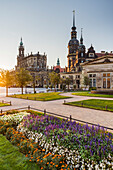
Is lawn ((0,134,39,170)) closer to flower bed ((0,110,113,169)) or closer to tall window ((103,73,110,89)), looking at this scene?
flower bed ((0,110,113,169))

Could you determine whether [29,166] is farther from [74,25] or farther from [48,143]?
[74,25]

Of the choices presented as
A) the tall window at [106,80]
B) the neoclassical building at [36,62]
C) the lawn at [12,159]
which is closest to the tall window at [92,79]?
the tall window at [106,80]

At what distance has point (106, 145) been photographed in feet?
17.2

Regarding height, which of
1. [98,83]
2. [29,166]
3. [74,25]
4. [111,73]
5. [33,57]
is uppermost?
[74,25]

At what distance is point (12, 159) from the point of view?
588 centimetres

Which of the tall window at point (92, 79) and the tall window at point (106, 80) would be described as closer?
the tall window at point (106, 80)

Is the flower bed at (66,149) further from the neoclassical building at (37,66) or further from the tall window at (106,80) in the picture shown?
the neoclassical building at (37,66)

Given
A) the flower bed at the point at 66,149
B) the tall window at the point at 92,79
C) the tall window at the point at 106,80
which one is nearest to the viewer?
the flower bed at the point at 66,149

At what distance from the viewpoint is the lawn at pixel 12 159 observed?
17.5 ft

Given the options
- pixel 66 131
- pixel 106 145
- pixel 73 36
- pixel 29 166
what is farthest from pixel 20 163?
pixel 73 36

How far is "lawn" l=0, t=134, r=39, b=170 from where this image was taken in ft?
17.5

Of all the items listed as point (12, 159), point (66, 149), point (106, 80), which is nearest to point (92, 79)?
point (106, 80)

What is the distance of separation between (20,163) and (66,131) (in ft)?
8.76

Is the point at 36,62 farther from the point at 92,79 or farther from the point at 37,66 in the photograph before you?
the point at 92,79
